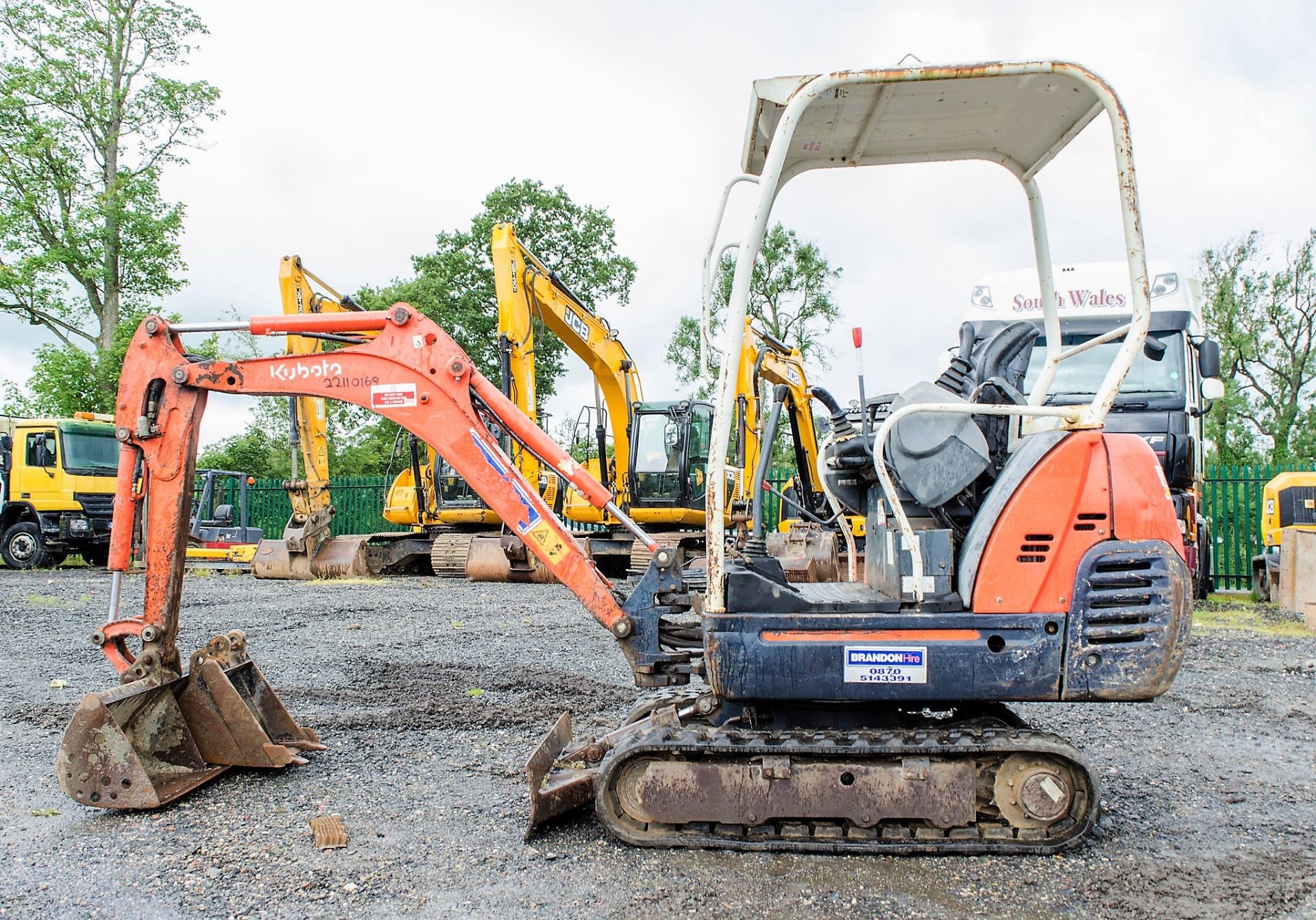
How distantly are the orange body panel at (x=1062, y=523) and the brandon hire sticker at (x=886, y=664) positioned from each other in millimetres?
300

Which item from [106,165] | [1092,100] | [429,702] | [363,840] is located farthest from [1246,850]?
[106,165]

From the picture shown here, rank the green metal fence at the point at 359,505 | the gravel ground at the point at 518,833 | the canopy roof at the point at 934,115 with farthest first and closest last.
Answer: the green metal fence at the point at 359,505, the canopy roof at the point at 934,115, the gravel ground at the point at 518,833

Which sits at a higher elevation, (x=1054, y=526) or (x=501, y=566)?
(x=1054, y=526)

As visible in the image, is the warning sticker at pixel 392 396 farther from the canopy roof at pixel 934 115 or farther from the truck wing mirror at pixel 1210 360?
the truck wing mirror at pixel 1210 360

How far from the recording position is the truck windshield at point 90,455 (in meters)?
18.2

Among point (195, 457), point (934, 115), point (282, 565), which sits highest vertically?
point (934, 115)

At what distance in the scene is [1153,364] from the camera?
32.6 feet

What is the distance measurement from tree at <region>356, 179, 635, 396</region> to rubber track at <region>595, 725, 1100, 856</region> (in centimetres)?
2952

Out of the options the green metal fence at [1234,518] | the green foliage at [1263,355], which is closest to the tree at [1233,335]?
the green foliage at [1263,355]

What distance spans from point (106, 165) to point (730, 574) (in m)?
29.2

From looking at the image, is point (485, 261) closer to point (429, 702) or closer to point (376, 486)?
point (376, 486)

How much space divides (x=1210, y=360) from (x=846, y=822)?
797 centimetres

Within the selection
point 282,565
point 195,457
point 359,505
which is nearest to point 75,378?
point 359,505

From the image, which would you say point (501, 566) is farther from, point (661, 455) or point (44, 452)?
point (44, 452)
